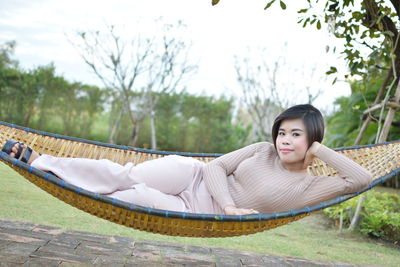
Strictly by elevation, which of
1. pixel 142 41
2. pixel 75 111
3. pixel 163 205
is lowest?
A: pixel 163 205

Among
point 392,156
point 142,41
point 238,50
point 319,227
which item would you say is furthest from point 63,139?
point 238,50

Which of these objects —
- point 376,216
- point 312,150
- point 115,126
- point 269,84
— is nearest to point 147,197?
point 312,150

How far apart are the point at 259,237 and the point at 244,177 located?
1.56 meters

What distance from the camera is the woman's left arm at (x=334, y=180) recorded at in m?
1.85

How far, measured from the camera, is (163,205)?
6.02ft

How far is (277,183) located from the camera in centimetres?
188

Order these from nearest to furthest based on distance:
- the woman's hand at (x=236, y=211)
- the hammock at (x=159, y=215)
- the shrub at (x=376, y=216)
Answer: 1. the hammock at (x=159, y=215)
2. the woman's hand at (x=236, y=211)
3. the shrub at (x=376, y=216)

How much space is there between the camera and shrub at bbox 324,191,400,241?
142 inches

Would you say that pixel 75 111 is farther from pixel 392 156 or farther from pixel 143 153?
pixel 392 156

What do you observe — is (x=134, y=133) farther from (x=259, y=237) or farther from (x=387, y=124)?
(x=387, y=124)

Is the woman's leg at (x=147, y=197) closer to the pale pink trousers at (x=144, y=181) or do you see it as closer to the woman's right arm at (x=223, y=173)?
the pale pink trousers at (x=144, y=181)

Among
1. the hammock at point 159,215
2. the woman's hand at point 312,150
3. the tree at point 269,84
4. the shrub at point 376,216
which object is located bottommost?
the shrub at point 376,216

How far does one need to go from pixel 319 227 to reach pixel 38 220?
2.46m

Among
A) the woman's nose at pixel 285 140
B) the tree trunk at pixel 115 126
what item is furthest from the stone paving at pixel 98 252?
the tree trunk at pixel 115 126
